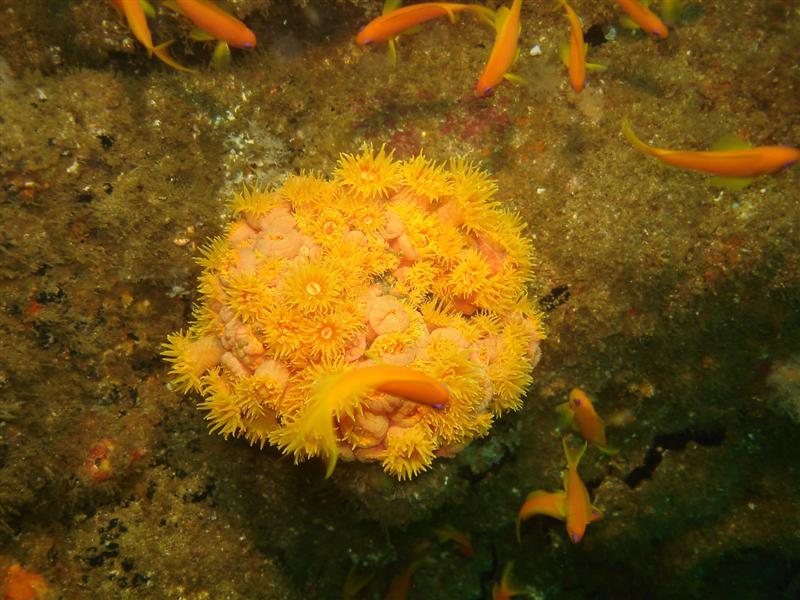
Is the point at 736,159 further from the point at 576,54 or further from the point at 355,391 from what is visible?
the point at 355,391

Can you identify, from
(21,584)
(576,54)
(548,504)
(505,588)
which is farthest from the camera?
(505,588)

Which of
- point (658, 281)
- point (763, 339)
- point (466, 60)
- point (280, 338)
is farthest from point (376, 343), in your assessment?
point (763, 339)

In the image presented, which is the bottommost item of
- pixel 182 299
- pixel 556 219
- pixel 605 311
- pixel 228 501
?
pixel 228 501

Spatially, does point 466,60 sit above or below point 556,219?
above

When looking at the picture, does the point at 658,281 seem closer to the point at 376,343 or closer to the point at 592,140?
the point at 592,140

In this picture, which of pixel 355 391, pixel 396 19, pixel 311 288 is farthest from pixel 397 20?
pixel 355 391

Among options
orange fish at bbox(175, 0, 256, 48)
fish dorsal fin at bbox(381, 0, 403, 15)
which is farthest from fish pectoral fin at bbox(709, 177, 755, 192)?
orange fish at bbox(175, 0, 256, 48)
